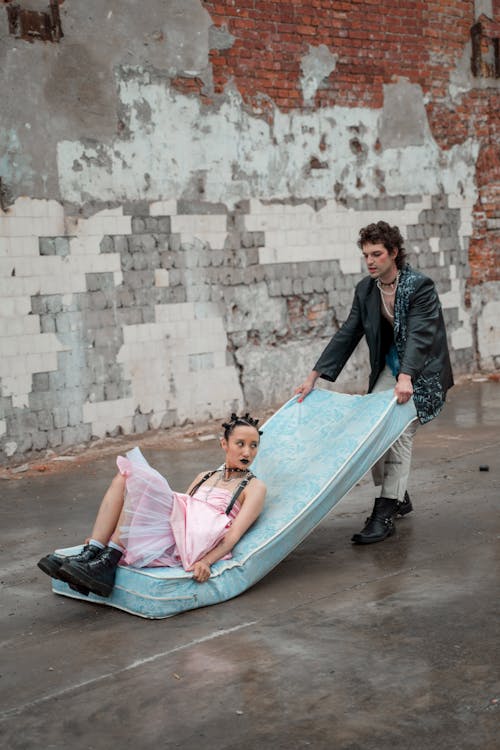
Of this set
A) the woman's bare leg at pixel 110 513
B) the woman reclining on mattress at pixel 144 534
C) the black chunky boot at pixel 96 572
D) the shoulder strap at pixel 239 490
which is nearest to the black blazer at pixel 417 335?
the shoulder strap at pixel 239 490

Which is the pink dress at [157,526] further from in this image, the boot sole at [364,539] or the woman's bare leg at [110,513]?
the boot sole at [364,539]

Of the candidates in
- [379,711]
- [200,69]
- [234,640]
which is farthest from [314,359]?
[379,711]

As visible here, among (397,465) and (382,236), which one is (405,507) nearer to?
(397,465)

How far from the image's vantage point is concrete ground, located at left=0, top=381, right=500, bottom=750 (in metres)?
3.68

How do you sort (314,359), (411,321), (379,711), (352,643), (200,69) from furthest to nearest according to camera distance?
(314,359), (200,69), (411,321), (352,643), (379,711)

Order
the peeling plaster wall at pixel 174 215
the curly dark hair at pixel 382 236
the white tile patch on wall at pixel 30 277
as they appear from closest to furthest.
A: the curly dark hair at pixel 382 236
the white tile patch on wall at pixel 30 277
the peeling plaster wall at pixel 174 215

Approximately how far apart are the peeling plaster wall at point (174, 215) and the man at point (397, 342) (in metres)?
3.41

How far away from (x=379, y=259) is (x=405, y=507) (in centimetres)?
158

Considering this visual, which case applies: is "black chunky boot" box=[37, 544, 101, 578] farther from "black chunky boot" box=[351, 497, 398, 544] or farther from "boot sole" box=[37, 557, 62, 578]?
"black chunky boot" box=[351, 497, 398, 544]

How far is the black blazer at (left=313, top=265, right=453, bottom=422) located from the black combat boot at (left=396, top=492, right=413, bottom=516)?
0.79 m

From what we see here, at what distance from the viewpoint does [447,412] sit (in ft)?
34.7

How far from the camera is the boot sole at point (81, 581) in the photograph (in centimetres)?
486

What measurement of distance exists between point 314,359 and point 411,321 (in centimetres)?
519

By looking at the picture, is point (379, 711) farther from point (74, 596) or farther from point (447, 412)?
point (447, 412)
